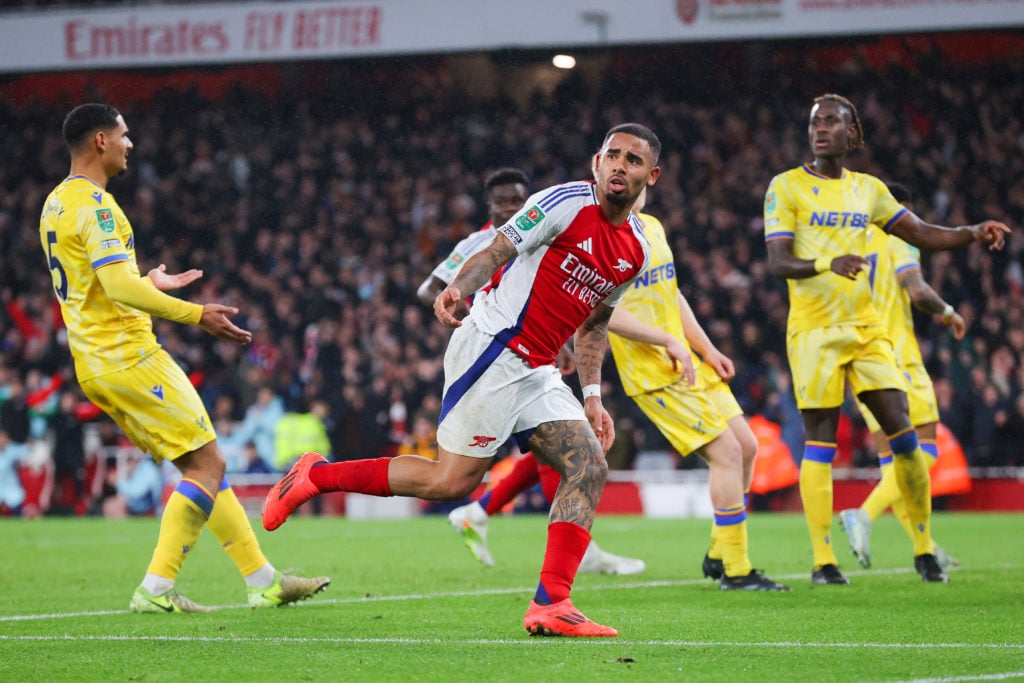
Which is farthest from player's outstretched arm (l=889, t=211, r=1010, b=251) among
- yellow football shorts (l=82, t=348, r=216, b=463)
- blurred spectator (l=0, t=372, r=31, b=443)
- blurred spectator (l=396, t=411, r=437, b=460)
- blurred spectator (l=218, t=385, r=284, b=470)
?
blurred spectator (l=0, t=372, r=31, b=443)

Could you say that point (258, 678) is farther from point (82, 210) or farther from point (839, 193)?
point (839, 193)

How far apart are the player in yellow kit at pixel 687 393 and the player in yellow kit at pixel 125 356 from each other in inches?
90.5

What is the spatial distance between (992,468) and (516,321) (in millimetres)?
12745

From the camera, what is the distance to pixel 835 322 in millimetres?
8109

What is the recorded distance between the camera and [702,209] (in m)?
21.6

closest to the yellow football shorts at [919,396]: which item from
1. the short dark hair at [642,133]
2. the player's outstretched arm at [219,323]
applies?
the short dark hair at [642,133]

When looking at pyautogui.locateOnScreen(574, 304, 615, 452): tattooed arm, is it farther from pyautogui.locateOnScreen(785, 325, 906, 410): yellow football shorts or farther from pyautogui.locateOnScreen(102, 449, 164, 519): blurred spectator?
pyautogui.locateOnScreen(102, 449, 164, 519): blurred spectator

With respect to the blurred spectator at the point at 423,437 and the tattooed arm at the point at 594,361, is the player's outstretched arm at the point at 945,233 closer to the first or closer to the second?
the tattooed arm at the point at 594,361

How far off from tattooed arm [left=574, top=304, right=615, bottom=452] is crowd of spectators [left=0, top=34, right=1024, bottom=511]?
1147cm

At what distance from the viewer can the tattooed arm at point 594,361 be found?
6.04 meters

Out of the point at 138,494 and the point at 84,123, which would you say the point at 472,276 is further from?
the point at 138,494

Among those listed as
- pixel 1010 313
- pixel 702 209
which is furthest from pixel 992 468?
pixel 702 209

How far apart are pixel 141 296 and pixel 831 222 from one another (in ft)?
12.8

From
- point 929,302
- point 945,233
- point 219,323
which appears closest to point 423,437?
point 929,302
